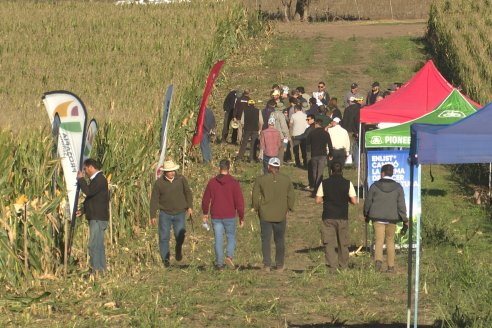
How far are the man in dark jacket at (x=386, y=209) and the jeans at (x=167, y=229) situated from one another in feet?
9.25

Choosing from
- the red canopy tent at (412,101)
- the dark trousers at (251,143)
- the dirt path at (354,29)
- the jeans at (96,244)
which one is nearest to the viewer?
the jeans at (96,244)

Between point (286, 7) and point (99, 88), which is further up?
point (286, 7)

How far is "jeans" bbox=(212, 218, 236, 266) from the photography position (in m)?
20.0

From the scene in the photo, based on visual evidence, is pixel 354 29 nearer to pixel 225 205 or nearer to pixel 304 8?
pixel 304 8

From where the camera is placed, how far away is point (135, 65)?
37.6 metres

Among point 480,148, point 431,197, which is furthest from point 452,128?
point 431,197

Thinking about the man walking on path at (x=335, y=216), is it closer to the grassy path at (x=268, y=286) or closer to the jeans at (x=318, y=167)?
the grassy path at (x=268, y=286)

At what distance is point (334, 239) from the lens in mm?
19922

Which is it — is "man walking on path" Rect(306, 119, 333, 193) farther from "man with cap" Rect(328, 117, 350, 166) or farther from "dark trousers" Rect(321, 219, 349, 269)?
"dark trousers" Rect(321, 219, 349, 269)

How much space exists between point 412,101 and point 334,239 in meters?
8.82

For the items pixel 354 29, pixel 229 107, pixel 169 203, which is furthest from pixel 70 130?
pixel 354 29

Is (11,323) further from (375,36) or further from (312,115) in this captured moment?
(375,36)

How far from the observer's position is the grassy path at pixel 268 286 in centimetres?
1581

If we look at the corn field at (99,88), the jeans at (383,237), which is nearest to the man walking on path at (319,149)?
the corn field at (99,88)
